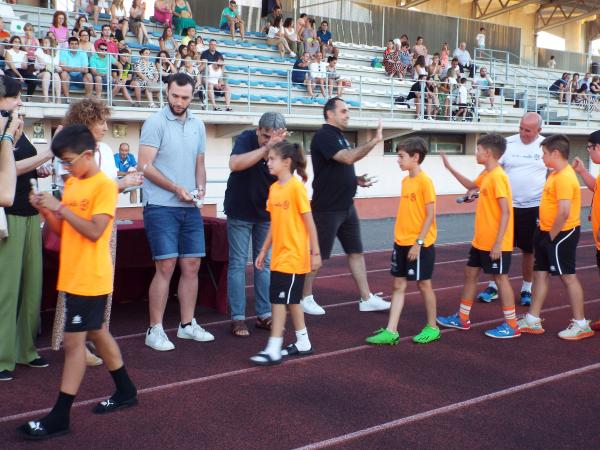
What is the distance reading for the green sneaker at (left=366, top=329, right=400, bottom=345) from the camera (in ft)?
19.3

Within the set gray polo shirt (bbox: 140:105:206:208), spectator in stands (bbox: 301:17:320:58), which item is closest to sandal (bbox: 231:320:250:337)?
gray polo shirt (bbox: 140:105:206:208)

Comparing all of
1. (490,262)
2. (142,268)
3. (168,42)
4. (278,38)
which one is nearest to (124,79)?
(168,42)

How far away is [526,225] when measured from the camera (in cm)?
740

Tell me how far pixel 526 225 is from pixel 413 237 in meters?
2.06

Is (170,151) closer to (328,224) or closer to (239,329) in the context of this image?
(239,329)

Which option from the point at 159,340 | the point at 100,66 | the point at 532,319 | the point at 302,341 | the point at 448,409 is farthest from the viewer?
the point at 100,66

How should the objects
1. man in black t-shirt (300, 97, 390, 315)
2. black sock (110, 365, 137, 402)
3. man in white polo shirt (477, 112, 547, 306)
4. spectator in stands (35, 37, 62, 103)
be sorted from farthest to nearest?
spectator in stands (35, 37, 62, 103) < man in white polo shirt (477, 112, 547, 306) < man in black t-shirt (300, 97, 390, 315) < black sock (110, 365, 137, 402)

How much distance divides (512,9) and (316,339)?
93.6 ft

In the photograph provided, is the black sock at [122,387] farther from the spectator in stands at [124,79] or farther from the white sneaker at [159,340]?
the spectator in stands at [124,79]

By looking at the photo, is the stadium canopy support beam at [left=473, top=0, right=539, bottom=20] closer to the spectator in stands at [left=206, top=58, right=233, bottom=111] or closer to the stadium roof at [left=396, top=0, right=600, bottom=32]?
the stadium roof at [left=396, top=0, right=600, bottom=32]

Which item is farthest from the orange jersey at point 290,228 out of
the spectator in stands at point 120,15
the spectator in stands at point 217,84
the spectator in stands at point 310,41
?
the spectator in stands at point 310,41

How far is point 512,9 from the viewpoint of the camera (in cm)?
3117

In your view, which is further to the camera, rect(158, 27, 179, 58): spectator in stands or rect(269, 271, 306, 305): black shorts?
rect(158, 27, 179, 58): spectator in stands

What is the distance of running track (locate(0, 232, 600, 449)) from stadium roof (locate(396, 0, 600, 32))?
85.3 feet
